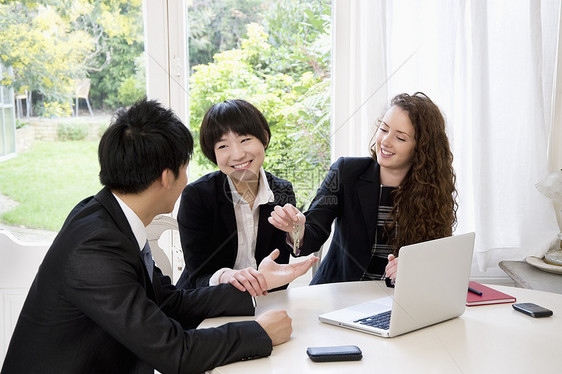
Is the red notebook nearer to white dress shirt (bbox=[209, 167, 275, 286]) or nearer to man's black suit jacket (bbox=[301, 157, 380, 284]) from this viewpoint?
man's black suit jacket (bbox=[301, 157, 380, 284])

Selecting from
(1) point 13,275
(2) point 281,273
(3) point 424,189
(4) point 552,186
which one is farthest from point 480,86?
(1) point 13,275

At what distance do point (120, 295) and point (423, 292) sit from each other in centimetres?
69

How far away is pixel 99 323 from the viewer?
4.05 ft

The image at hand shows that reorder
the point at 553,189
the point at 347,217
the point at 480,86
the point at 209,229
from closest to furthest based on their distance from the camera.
A: the point at 209,229, the point at 347,217, the point at 553,189, the point at 480,86

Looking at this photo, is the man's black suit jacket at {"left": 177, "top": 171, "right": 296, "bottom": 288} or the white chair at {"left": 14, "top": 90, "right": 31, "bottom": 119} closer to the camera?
the man's black suit jacket at {"left": 177, "top": 171, "right": 296, "bottom": 288}

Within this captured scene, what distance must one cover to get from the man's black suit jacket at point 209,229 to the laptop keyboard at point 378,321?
2.16ft

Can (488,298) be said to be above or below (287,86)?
below

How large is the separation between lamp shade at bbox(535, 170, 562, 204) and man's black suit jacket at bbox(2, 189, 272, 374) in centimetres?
178

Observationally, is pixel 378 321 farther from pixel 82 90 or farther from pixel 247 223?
pixel 82 90

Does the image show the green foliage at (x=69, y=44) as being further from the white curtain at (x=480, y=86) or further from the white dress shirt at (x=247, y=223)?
the white dress shirt at (x=247, y=223)

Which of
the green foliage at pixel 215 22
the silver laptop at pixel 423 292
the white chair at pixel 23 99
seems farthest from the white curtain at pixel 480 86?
the white chair at pixel 23 99

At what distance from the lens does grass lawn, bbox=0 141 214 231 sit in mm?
2850

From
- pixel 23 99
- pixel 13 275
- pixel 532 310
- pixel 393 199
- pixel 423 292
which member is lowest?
pixel 13 275

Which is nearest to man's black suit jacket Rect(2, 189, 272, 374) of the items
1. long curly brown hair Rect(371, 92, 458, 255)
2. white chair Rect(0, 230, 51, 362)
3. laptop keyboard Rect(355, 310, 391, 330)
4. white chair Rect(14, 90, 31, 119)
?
laptop keyboard Rect(355, 310, 391, 330)
